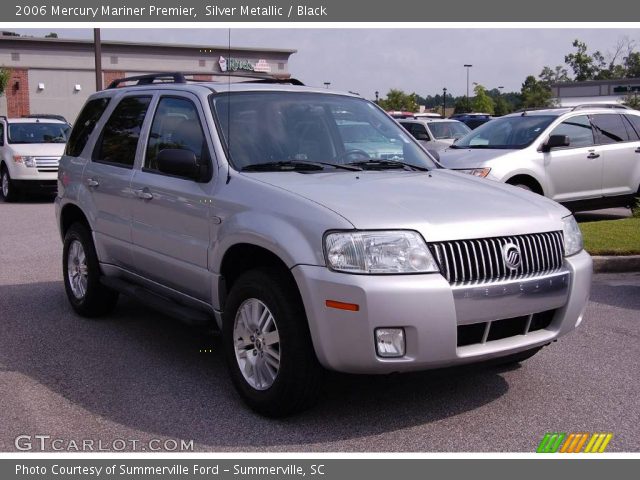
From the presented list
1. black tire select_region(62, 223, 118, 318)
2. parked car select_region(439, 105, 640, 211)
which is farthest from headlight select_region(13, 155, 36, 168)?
black tire select_region(62, 223, 118, 318)

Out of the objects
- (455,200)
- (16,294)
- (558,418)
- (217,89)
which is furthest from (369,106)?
(16,294)

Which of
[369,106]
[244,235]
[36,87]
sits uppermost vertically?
[36,87]

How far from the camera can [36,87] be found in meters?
47.9

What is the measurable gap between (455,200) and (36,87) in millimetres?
47498

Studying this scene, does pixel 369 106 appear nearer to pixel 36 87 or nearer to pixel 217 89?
pixel 217 89

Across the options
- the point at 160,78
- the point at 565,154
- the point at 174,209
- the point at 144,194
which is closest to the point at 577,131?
the point at 565,154

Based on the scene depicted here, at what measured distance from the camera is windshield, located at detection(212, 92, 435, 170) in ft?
17.4

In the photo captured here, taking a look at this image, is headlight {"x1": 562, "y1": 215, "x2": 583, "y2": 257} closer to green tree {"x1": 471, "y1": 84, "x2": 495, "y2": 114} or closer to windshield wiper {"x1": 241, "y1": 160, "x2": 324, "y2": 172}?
windshield wiper {"x1": 241, "y1": 160, "x2": 324, "y2": 172}

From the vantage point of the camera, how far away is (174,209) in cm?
543

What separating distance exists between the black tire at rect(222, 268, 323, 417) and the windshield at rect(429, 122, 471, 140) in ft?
56.1

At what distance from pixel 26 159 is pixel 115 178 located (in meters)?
11.9

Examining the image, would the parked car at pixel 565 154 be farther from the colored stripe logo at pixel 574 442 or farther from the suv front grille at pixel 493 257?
the colored stripe logo at pixel 574 442

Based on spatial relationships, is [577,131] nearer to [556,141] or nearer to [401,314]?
[556,141]

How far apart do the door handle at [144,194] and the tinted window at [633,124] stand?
9138 mm
